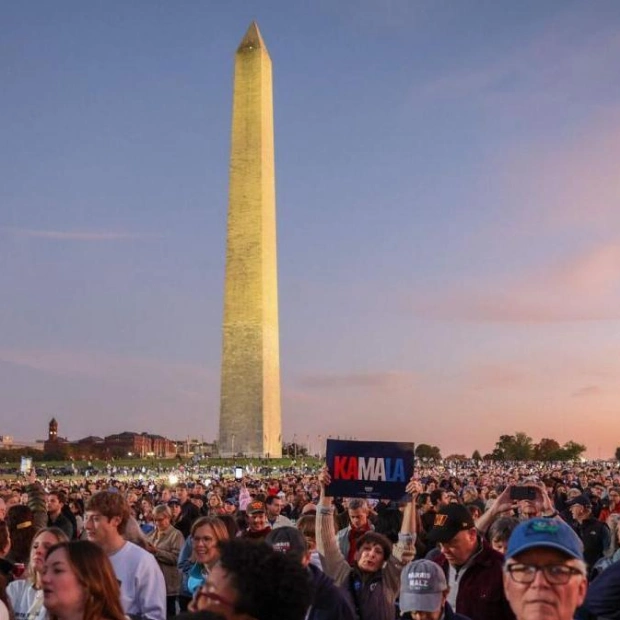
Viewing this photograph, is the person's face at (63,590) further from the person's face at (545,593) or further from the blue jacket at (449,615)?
the person's face at (545,593)

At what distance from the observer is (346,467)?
8062 millimetres

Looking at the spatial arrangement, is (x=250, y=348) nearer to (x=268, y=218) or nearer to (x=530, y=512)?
(x=268, y=218)

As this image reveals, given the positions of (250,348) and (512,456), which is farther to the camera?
(512,456)

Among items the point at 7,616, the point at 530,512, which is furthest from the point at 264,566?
the point at 530,512

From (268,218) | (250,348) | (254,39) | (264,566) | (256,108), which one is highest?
(254,39)

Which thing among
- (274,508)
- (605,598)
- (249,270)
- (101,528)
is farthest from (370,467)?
(249,270)

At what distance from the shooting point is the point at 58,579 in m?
4.11

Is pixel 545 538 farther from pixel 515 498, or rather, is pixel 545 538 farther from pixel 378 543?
pixel 515 498

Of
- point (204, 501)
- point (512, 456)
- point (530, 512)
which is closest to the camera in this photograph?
point (530, 512)

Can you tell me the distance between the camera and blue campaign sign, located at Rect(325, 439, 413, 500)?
7969 millimetres

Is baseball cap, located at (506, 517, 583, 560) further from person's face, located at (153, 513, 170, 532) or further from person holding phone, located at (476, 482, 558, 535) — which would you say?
person's face, located at (153, 513, 170, 532)

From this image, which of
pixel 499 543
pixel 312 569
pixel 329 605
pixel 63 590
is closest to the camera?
pixel 63 590

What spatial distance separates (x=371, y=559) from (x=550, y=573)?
3846mm

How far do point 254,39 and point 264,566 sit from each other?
180 feet
